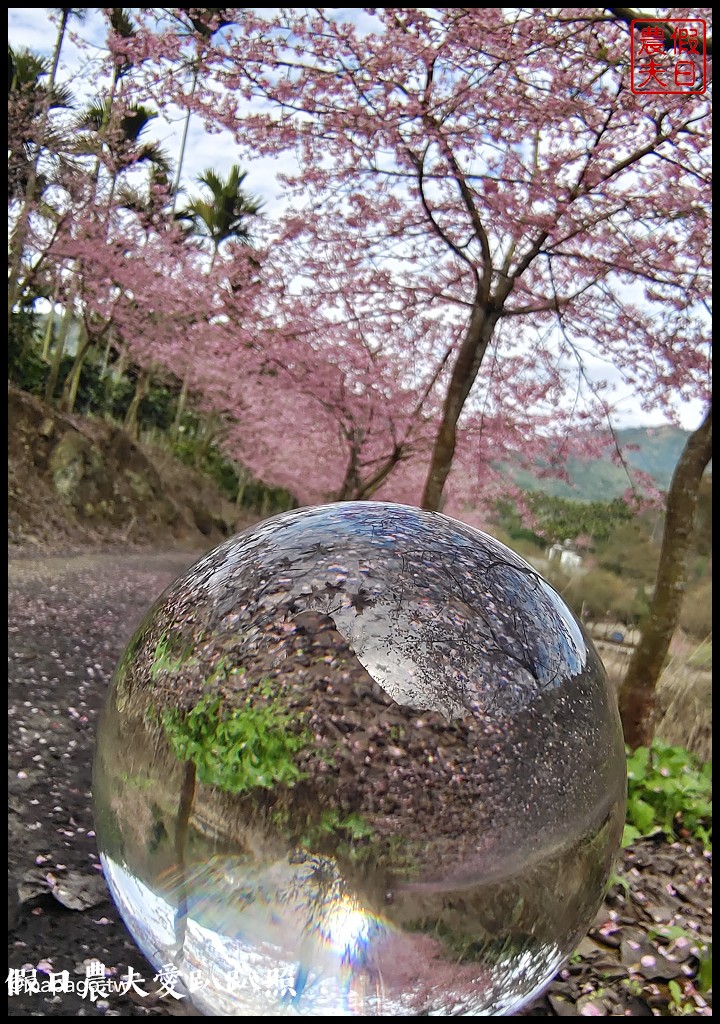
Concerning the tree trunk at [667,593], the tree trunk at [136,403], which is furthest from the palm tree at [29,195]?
the tree trunk at [667,593]

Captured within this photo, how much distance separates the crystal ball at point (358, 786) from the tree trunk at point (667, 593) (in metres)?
3.15

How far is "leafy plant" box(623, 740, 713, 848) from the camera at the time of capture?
13.4 ft

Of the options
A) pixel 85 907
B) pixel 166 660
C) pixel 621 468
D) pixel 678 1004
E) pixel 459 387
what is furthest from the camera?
pixel 621 468

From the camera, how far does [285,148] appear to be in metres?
5.38

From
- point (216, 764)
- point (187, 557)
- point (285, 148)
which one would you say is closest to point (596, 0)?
point (285, 148)

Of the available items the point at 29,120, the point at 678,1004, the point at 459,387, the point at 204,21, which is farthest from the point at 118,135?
the point at 678,1004

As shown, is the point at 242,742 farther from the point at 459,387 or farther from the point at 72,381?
the point at 72,381

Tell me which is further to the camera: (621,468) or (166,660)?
(621,468)

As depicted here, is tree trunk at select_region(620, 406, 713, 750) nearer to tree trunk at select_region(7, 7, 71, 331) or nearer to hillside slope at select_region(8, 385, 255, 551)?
hillside slope at select_region(8, 385, 255, 551)

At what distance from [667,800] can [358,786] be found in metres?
3.50

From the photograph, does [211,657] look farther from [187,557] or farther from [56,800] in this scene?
[187,557]

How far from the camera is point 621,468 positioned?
7.37 meters

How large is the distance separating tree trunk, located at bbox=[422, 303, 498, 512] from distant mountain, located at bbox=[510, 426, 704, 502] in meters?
2.59

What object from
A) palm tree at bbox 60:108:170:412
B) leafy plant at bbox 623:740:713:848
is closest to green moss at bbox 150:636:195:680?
leafy plant at bbox 623:740:713:848
